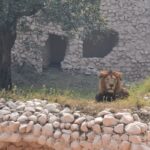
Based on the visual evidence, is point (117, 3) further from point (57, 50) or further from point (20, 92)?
point (20, 92)

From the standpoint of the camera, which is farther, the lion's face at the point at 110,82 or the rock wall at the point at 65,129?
the lion's face at the point at 110,82

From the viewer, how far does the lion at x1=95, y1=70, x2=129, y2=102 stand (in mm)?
10008

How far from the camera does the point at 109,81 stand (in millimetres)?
9992

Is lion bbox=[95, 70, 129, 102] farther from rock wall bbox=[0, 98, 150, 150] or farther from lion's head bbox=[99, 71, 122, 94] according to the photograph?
rock wall bbox=[0, 98, 150, 150]

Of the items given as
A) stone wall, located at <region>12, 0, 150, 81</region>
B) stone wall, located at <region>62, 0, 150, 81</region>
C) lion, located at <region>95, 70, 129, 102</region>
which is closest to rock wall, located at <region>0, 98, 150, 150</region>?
lion, located at <region>95, 70, 129, 102</region>

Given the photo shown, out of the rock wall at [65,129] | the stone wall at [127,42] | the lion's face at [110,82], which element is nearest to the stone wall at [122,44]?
the stone wall at [127,42]

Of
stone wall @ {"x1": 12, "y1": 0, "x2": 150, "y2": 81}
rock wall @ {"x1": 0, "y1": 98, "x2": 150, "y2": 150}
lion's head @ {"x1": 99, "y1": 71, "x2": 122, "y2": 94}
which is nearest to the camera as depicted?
rock wall @ {"x1": 0, "y1": 98, "x2": 150, "y2": 150}

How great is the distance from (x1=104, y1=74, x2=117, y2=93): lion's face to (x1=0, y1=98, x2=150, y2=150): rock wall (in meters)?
1.20

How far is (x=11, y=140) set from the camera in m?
8.92

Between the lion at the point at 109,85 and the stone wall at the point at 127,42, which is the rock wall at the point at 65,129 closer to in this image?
the lion at the point at 109,85

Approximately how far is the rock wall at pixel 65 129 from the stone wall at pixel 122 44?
9431 millimetres

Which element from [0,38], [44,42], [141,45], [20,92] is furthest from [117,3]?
[20,92]

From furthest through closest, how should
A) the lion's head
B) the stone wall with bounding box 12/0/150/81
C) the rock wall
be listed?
the stone wall with bounding box 12/0/150/81
the lion's head
the rock wall

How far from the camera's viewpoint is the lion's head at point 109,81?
10.0 m
